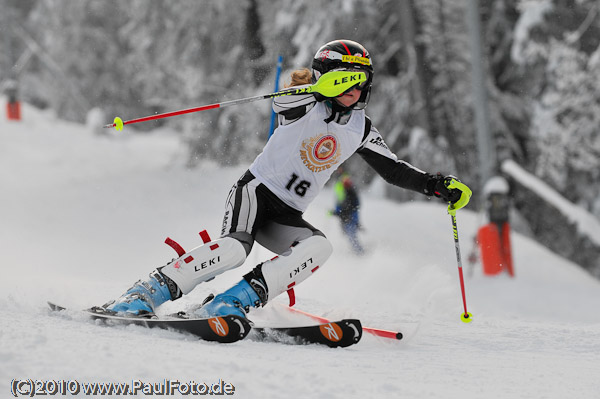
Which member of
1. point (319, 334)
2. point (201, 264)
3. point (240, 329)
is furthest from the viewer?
point (201, 264)

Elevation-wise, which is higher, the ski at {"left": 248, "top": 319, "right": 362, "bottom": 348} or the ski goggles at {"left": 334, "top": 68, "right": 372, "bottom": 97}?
the ski goggles at {"left": 334, "top": 68, "right": 372, "bottom": 97}

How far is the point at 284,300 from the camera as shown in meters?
5.30

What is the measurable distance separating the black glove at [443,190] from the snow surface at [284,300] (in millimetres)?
765

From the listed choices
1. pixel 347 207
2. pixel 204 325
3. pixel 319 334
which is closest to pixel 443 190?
pixel 319 334

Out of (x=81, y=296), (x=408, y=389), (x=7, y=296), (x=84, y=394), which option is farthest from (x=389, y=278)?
(x=84, y=394)

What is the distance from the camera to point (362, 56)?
424 centimetres

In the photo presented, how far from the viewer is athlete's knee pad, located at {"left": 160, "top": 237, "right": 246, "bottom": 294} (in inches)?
152

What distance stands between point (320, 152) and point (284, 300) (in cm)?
154

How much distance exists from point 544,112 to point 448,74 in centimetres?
220

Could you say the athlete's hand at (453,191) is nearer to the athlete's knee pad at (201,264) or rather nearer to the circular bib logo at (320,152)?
the circular bib logo at (320,152)

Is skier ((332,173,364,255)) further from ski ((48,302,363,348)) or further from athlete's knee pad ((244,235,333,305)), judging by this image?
ski ((48,302,363,348))

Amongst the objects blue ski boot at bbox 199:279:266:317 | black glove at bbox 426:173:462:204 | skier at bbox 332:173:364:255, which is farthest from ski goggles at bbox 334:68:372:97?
skier at bbox 332:173:364:255

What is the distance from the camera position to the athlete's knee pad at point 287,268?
12.7 ft

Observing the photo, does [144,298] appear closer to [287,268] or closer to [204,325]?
[204,325]
